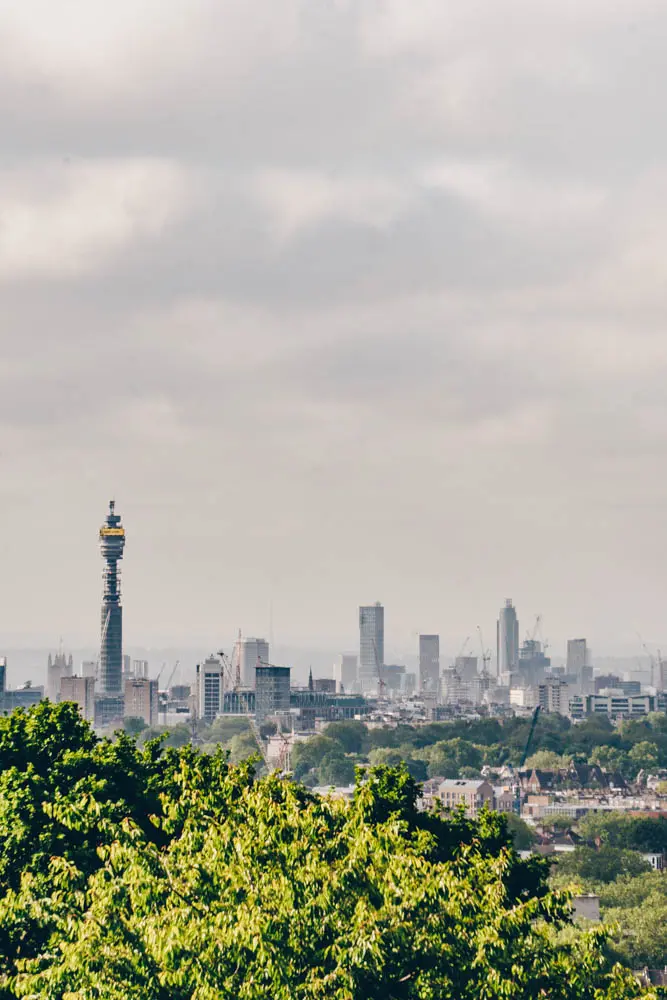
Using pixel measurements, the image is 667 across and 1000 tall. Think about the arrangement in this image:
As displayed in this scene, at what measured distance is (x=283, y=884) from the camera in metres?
20.8

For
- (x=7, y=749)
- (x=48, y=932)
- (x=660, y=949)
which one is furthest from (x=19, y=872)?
(x=660, y=949)

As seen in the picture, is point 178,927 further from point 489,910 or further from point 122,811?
point 122,811

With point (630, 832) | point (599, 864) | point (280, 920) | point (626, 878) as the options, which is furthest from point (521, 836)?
point (280, 920)

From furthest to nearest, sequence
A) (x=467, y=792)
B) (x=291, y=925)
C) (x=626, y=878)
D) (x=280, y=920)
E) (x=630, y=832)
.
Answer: (x=467, y=792) < (x=630, y=832) < (x=626, y=878) < (x=291, y=925) < (x=280, y=920)

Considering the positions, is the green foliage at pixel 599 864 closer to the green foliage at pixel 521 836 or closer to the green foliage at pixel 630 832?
the green foliage at pixel 521 836

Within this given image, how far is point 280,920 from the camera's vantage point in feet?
66.4

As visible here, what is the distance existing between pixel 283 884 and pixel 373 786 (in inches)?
422

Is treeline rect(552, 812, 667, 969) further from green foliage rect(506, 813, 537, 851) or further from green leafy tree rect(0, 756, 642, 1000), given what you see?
green foliage rect(506, 813, 537, 851)

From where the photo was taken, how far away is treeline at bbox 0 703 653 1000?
19938 mm

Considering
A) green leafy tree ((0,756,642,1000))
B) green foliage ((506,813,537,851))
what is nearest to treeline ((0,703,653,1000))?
green leafy tree ((0,756,642,1000))

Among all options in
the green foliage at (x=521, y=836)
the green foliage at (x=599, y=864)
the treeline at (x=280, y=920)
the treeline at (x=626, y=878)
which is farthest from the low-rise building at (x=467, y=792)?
the treeline at (x=280, y=920)

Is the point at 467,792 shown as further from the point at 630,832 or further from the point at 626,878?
the point at 626,878

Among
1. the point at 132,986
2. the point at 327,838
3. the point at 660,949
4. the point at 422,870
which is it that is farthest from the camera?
the point at 660,949

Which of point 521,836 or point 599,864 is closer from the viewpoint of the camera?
point 599,864
